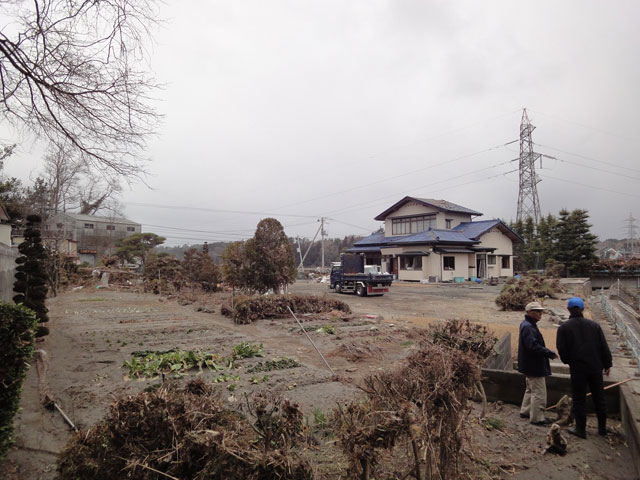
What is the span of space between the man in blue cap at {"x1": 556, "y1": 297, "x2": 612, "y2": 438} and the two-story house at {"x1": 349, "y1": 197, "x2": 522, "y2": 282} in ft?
103

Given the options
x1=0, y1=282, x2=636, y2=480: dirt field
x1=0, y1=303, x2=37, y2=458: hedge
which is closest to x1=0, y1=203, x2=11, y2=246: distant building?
x1=0, y1=282, x2=636, y2=480: dirt field

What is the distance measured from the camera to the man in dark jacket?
17.2 ft

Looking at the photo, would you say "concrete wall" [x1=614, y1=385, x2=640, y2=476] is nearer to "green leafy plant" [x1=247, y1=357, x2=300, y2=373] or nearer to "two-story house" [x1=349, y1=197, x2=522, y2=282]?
"green leafy plant" [x1=247, y1=357, x2=300, y2=373]

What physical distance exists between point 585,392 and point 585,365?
381 millimetres

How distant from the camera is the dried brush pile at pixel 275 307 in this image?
14.3 metres

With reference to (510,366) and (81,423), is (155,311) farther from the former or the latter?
(510,366)

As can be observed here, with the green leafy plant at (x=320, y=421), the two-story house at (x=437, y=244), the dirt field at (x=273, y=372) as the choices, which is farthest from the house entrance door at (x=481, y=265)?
the green leafy plant at (x=320, y=421)

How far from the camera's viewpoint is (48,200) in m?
31.9

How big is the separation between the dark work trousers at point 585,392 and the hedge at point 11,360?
6.60 meters

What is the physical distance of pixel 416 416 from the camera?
252cm

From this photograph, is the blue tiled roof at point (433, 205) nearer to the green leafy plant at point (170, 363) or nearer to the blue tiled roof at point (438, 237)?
the blue tiled roof at point (438, 237)

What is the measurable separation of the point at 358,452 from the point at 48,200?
37.9m

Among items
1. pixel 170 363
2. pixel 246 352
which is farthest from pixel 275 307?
pixel 170 363

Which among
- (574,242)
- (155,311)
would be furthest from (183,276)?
Result: (574,242)
